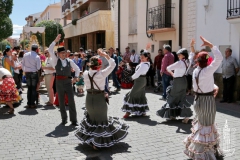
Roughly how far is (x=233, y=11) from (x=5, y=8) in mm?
29905

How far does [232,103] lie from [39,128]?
6584mm

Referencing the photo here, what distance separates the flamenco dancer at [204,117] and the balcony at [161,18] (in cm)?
1005

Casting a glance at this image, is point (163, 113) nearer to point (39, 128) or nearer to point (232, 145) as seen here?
point (232, 145)

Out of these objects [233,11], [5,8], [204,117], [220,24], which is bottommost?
[204,117]

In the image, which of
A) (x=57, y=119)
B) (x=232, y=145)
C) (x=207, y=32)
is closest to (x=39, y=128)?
(x=57, y=119)

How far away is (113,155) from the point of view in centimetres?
559

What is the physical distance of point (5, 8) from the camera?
35250 mm

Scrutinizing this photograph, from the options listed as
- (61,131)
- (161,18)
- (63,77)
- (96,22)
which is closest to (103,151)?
(61,131)

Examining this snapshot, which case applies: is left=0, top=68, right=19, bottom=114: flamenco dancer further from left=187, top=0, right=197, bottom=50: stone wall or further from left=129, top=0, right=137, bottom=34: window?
left=129, top=0, right=137, bottom=34: window

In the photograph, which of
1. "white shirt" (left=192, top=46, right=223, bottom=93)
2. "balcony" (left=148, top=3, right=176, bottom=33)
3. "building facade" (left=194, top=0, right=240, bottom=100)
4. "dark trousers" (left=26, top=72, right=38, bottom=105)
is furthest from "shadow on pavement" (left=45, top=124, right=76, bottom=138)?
"balcony" (left=148, top=3, right=176, bottom=33)

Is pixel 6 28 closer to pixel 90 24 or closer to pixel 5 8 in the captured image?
pixel 5 8

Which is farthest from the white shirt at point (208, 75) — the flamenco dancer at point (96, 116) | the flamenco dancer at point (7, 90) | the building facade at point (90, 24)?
the building facade at point (90, 24)

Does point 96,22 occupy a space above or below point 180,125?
above

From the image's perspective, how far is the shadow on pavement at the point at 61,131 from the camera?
6.89 meters
